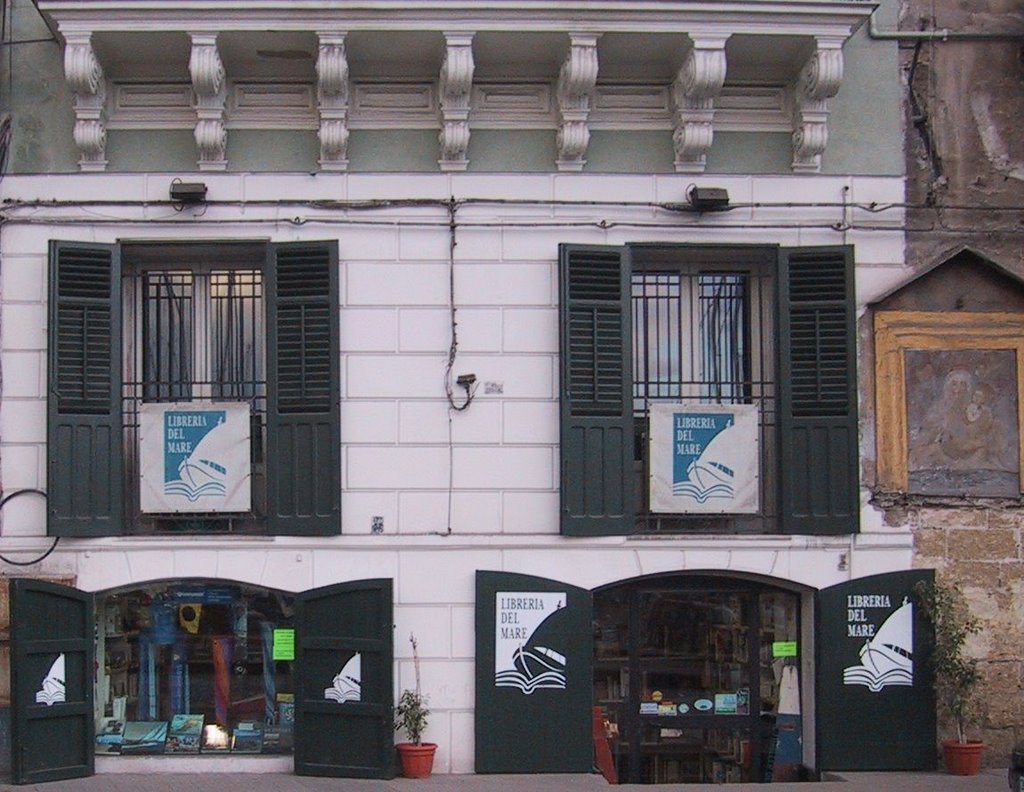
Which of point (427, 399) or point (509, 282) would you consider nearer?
point (427, 399)

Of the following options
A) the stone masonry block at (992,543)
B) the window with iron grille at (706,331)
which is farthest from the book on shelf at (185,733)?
the stone masonry block at (992,543)

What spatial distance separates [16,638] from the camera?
11.7 m

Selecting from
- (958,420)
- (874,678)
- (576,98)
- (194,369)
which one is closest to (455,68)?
(576,98)

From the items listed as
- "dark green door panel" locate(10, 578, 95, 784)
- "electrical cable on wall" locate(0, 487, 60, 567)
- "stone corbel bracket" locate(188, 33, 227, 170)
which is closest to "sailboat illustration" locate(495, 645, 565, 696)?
"dark green door panel" locate(10, 578, 95, 784)

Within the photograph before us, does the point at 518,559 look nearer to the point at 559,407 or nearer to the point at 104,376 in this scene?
the point at 559,407

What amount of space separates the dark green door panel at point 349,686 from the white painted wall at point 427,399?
0.24 metres

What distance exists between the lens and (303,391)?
12.2m

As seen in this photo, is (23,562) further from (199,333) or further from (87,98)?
(87,98)

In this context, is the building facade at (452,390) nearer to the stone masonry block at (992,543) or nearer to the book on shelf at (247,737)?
the book on shelf at (247,737)

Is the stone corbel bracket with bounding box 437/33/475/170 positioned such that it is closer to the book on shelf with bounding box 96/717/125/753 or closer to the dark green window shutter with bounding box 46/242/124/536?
the dark green window shutter with bounding box 46/242/124/536

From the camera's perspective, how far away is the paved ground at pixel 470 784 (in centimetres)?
1160

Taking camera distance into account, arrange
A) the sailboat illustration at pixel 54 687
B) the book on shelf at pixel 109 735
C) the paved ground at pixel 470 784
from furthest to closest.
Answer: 1. the book on shelf at pixel 109 735
2. the sailboat illustration at pixel 54 687
3. the paved ground at pixel 470 784

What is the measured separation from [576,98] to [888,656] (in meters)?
5.71

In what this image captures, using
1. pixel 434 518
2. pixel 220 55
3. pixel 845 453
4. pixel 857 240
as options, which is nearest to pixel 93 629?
pixel 434 518
